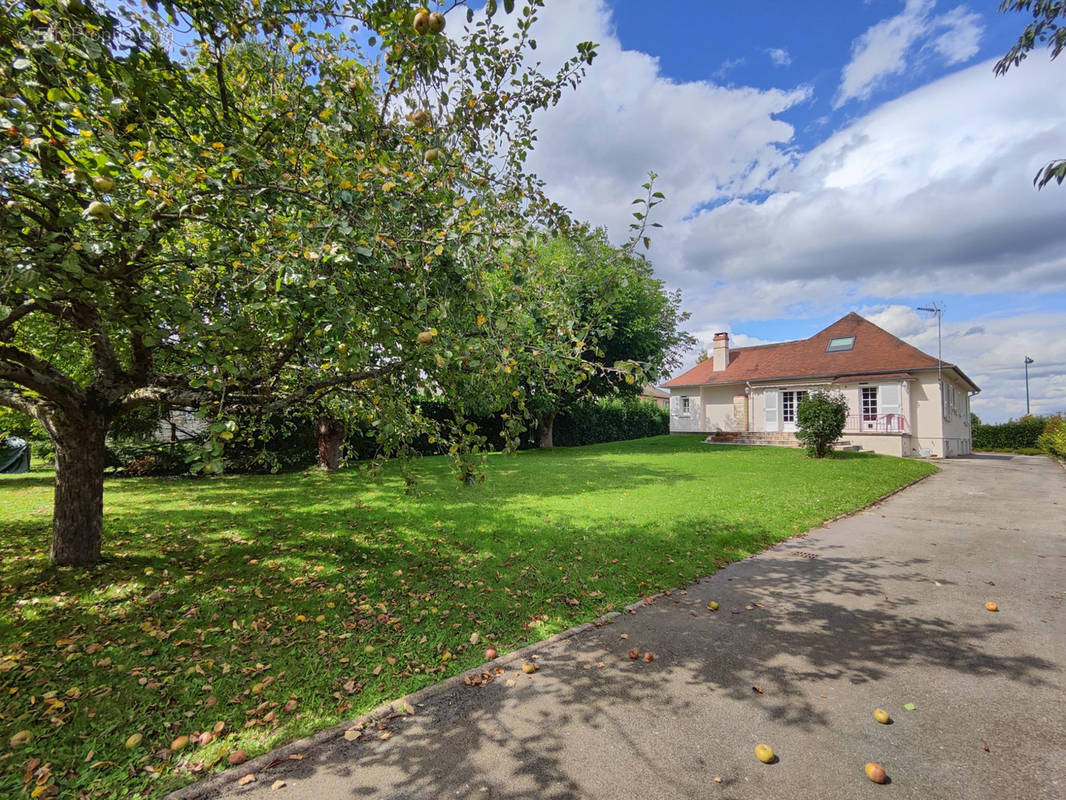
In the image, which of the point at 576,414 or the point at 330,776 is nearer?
the point at 330,776

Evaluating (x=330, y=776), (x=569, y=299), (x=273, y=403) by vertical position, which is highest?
(x=569, y=299)

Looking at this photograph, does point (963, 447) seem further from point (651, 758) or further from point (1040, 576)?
point (651, 758)

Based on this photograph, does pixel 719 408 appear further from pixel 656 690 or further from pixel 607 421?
pixel 656 690

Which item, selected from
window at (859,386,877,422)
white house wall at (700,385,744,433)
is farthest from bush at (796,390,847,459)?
white house wall at (700,385,744,433)

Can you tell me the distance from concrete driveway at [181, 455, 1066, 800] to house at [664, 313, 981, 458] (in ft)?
64.4

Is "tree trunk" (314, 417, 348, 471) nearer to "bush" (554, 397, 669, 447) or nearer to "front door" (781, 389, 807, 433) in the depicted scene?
"bush" (554, 397, 669, 447)

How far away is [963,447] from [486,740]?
110 feet

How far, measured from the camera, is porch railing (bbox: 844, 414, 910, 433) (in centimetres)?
2116

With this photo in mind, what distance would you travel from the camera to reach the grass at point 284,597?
2889 millimetres

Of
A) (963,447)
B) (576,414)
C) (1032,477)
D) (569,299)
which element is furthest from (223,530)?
(963,447)

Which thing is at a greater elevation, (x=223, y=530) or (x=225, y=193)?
(x=225, y=193)

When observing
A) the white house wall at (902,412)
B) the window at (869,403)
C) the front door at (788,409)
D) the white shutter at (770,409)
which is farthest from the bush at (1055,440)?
the white shutter at (770,409)

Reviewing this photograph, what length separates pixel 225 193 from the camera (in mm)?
2805

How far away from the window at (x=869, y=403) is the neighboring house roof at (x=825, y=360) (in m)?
0.66
